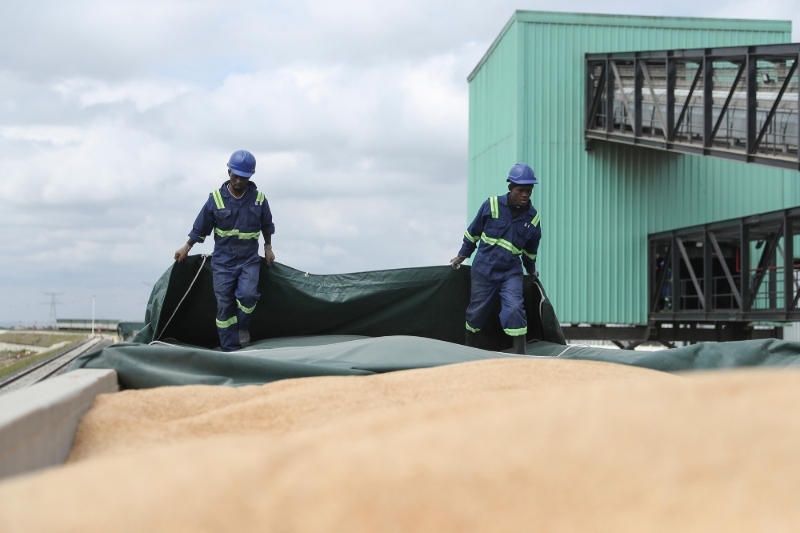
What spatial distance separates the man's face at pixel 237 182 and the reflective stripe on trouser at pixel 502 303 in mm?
2255

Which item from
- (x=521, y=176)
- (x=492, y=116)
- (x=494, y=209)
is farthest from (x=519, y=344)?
(x=492, y=116)

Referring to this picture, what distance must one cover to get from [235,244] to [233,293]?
45 centimetres

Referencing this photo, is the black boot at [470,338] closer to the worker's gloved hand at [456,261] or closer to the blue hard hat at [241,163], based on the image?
the worker's gloved hand at [456,261]

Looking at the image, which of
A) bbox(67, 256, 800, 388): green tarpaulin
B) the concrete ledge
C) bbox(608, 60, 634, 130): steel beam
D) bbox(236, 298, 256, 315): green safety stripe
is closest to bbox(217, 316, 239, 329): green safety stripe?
bbox(236, 298, 256, 315): green safety stripe

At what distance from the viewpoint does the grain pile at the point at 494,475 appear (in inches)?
55.5

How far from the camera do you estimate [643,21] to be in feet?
62.8

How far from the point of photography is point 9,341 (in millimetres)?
50156

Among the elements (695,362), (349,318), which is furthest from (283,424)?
(349,318)

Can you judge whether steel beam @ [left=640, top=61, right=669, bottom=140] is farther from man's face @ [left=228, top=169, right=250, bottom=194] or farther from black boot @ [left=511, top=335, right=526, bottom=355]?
man's face @ [left=228, top=169, right=250, bottom=194]

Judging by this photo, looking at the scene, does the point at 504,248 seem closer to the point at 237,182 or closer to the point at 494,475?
the point at 237,182

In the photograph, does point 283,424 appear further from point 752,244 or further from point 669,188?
point 752,244

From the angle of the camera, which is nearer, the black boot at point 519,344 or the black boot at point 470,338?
the black boot at point 519,344

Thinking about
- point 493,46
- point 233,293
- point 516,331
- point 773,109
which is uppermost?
point 493,46

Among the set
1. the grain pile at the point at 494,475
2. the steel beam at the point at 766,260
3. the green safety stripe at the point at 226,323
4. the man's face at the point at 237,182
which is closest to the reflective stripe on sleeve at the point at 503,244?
the man's face at the point at 237,182
